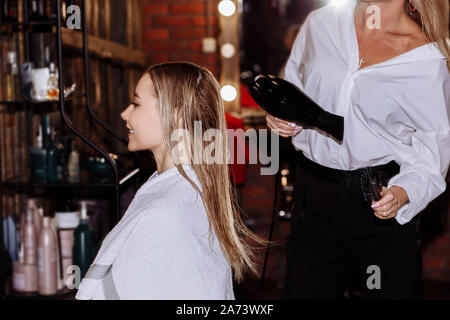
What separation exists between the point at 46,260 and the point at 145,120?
37.2 inches

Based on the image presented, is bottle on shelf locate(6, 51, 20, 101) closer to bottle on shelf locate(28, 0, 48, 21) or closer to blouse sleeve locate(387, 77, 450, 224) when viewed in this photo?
bottle on shelf locate(28, 0, 48, 21)

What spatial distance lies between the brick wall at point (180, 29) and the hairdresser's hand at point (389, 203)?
90.1 inches

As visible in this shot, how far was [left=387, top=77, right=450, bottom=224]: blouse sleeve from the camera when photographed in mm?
1485

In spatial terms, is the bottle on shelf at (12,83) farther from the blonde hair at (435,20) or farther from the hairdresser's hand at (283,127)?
the blonde hair at (435,20)

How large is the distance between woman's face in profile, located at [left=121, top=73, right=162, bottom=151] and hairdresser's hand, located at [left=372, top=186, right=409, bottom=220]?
0.53m

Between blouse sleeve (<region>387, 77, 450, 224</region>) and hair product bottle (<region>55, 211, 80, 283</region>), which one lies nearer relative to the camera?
blouse sleeve (<region>387, 77, 450, 224</region>)

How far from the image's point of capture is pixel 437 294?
10.6 ft

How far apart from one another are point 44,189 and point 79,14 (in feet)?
2.88

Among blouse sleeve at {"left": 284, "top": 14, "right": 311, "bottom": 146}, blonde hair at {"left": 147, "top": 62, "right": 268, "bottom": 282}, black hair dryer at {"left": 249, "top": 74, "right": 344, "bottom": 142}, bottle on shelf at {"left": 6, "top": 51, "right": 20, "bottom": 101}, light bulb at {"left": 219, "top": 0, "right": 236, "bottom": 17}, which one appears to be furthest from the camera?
light bulb at {"left": 219, "top": 0, "right": 236, "bottom": 17}

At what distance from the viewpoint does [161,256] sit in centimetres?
121

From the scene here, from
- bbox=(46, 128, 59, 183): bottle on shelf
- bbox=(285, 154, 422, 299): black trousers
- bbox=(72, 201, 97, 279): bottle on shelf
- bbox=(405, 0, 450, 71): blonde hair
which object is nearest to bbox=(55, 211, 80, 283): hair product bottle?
bbox=(72, 201, 97, 279): bottle on shelf

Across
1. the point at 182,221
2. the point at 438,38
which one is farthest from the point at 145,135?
the point at 438,38
